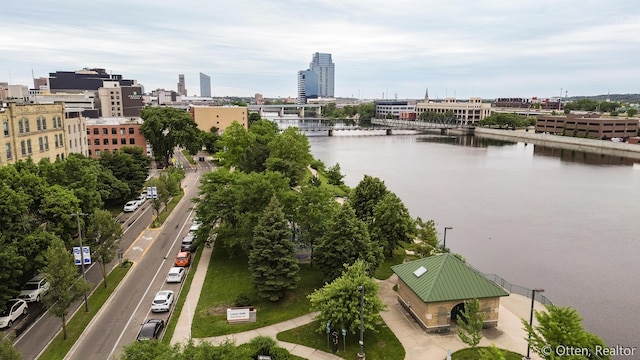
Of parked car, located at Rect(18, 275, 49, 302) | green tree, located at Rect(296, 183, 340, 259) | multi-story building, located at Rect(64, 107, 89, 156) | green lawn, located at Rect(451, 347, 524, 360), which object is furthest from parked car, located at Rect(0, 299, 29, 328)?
multi-story building, located at Rect(64, 107, 89, 156)

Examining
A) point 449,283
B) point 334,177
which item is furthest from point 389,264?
point 334,177

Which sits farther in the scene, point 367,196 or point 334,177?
point 334,177

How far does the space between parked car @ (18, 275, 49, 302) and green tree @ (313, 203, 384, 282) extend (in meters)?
17.1

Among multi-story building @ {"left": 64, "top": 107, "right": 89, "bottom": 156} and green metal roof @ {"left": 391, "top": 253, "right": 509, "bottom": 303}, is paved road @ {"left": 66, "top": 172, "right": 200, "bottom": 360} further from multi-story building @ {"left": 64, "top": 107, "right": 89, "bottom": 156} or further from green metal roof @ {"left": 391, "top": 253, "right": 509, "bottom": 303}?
multi-story building @ {"left": 64, "top": 107, "right": 89, "bottom": 156}

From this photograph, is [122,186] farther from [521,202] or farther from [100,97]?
[100,97]

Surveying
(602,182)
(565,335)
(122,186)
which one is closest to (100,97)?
(122,186)

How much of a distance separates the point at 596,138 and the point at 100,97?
6157 inches

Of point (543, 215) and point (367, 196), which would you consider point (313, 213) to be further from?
point (543, 215)

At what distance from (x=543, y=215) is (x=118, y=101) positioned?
437 feet

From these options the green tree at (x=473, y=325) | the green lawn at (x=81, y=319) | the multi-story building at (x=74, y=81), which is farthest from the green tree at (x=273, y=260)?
the multi-story building at (x=74, y=81)

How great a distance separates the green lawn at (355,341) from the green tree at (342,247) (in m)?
4.37

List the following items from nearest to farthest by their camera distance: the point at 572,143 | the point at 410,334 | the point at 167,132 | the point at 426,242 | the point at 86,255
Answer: the point at 410,334 → the point at 86,255 → the point at 426,242 → the point at 167,132 → the point at 572,143

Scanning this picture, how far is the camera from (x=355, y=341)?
23.7m

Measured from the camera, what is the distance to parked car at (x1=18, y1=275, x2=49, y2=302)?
26923 millimetres
